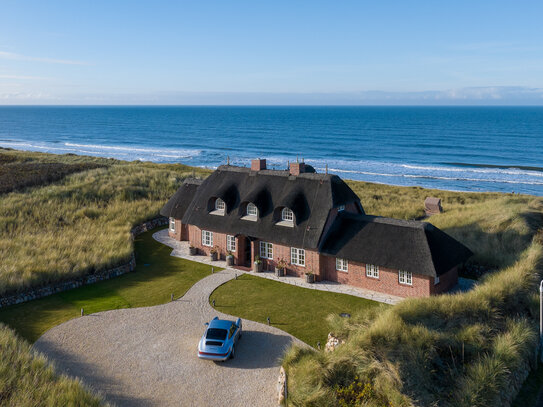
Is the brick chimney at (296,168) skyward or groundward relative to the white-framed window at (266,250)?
skyward

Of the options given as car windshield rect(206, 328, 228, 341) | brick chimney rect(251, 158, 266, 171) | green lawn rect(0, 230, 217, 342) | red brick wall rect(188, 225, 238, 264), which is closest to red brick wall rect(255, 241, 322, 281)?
red brick wall rect(188, 225, 238, 264)

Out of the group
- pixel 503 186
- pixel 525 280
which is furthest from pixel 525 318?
pixel 503 186

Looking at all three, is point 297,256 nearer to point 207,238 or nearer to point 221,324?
point 207,238

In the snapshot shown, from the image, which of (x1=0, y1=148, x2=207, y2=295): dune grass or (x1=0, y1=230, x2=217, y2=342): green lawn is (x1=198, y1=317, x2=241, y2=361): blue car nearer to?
(x1=0, y1=230, x2=217, y2=342): green lawn

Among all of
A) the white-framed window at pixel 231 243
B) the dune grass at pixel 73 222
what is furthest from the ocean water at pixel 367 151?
the white-framed window at pixel 231 243

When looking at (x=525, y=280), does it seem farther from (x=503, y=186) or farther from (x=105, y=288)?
(x=503, y=186)

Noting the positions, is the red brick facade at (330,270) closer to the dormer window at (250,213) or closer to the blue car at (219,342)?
the dormer window at (250,213)
